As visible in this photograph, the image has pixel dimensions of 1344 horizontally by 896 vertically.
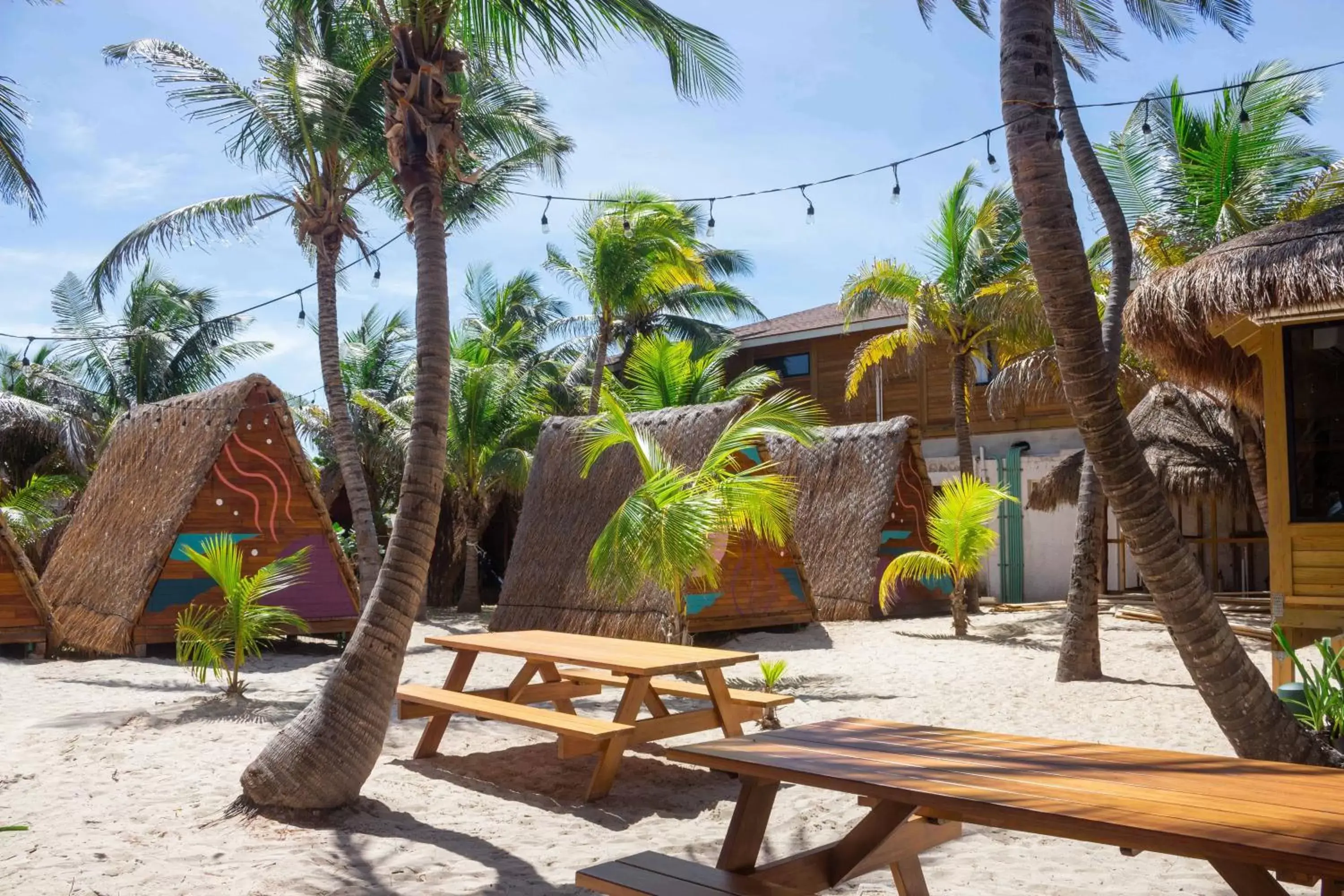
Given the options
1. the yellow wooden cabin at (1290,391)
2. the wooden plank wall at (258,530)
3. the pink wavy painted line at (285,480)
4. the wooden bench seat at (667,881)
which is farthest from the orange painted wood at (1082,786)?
the pink wavy painted line at (285,480)

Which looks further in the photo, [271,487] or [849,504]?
[849,504]

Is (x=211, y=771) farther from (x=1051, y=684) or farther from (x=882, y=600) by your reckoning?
(x=882, y=600)

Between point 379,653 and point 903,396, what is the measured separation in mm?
17023

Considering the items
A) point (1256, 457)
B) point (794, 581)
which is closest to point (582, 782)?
point (794, 581)

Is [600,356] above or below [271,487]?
above

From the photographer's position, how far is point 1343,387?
7414 millimetres

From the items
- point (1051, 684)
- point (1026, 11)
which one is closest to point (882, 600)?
point (1051, 684)

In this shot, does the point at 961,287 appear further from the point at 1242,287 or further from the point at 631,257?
the point at 1242,287

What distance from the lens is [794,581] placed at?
12094mm

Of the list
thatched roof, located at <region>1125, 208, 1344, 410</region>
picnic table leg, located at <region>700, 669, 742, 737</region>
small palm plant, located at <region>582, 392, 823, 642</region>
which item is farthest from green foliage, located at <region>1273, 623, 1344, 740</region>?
small palm plant, located at <region>582, 392, 823, 642</region>

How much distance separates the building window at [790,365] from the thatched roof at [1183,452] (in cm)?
751

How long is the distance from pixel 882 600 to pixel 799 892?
9178 millimetres

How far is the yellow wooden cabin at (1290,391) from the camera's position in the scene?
706 centimetres

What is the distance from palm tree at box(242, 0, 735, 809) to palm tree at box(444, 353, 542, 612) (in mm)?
10965
